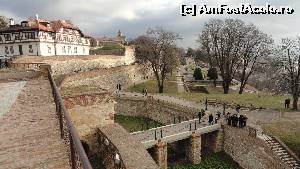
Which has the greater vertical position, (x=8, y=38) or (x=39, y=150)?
(x=8, y=38)

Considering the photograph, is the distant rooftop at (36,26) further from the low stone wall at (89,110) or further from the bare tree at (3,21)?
the low stone wall at (89,110)

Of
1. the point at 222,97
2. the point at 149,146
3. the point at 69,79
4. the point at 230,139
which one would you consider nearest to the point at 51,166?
A: the point at 149,146

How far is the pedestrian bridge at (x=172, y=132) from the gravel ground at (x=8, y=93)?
29.7 feet

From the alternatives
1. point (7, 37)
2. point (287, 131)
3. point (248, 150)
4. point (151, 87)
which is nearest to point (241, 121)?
point (248, 150)

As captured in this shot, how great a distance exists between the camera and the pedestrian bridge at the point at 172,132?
21.6 m

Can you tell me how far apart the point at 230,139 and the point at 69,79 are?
1860 cm

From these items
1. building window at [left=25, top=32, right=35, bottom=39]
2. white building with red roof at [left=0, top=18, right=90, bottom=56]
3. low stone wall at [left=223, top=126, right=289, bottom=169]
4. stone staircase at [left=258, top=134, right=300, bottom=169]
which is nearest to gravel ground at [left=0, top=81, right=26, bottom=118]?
low stone wall at [left=223, top=126, right=289, bottom=169]

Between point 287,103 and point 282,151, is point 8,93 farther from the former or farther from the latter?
point 287,103

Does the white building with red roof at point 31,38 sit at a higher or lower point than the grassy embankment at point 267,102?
higher

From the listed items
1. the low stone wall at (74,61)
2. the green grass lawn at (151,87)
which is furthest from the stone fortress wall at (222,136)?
the green grass lawn at (151,87)

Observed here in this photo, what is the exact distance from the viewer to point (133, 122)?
33.3m

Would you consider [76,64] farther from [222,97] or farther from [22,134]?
[22,134]

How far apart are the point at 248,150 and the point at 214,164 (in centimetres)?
277

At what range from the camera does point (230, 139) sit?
78.6 feet
